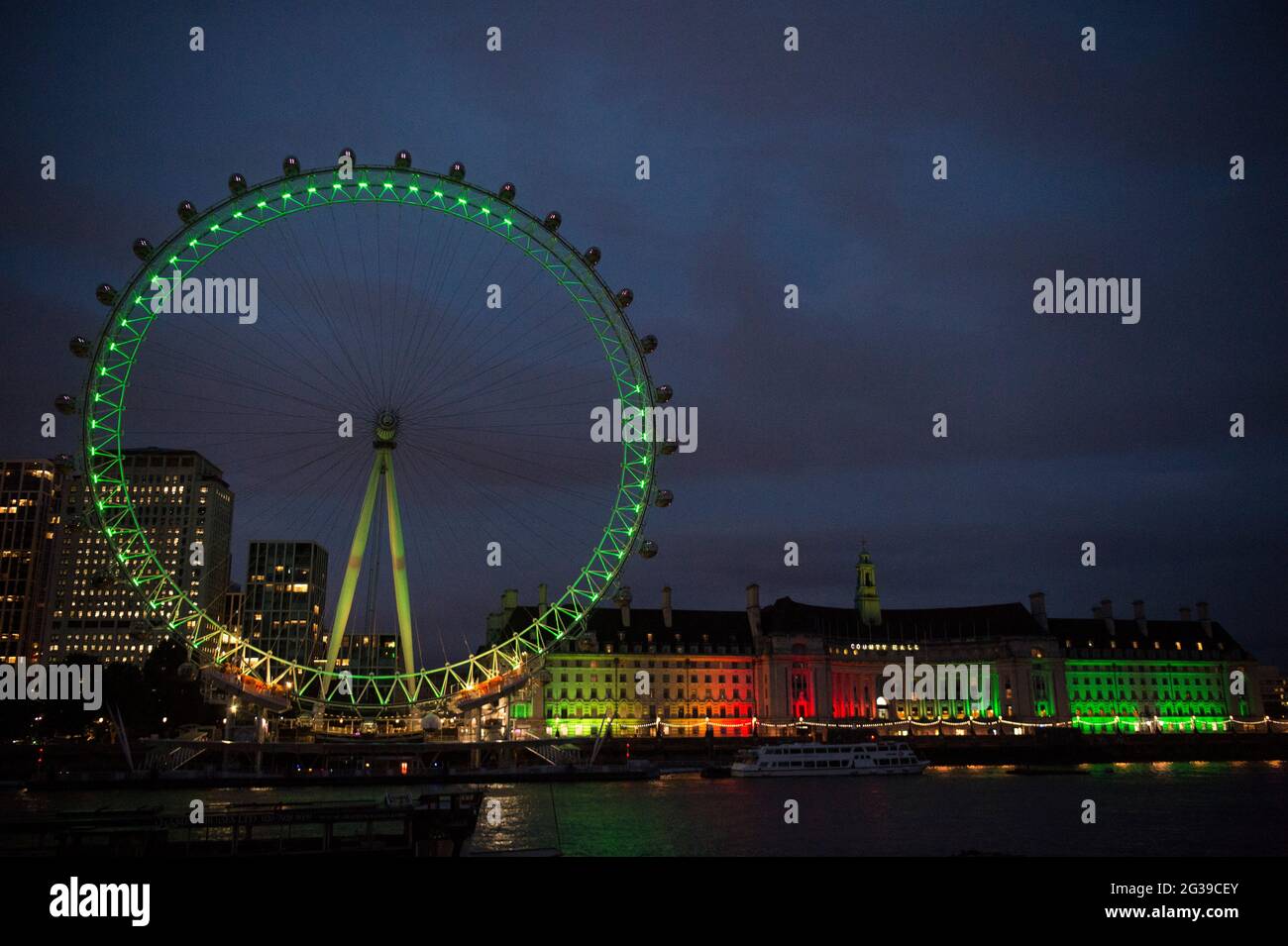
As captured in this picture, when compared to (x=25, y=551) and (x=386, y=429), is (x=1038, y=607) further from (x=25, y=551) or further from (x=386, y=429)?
(x=25, y=551)

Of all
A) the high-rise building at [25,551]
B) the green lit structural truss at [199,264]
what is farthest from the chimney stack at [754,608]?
the high-rise building at [25,551]

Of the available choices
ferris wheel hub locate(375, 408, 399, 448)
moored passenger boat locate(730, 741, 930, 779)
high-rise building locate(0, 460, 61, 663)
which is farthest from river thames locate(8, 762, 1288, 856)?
high-rise building locate(0, 460, 61, 663)

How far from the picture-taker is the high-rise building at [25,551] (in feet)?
552

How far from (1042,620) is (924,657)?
657 inches

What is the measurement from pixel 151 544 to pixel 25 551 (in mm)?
22574

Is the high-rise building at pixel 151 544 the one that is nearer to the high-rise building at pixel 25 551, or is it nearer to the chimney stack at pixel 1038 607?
the high-rise building at pixel 25 551

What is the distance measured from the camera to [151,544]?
192m

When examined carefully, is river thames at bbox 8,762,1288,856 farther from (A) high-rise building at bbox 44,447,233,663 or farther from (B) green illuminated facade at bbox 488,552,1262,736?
(A) high-rise building at bbox 44,447,233,663

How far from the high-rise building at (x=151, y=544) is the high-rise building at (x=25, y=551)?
3591mm

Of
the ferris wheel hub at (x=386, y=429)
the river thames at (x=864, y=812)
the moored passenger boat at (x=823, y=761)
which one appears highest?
the ferris wheel hub at (x=386, y=429)
